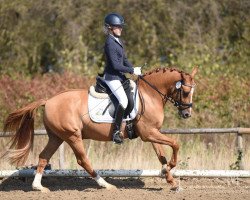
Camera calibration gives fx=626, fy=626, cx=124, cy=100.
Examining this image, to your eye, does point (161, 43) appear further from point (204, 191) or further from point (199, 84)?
point (204, 191)

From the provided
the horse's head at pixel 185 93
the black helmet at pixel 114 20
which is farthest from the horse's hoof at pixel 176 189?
the black helmet at pixel 114 20

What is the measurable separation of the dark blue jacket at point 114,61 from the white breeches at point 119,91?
0.31 ft

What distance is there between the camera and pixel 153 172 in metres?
9.86

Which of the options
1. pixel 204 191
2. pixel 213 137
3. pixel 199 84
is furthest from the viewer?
pixel 199 84

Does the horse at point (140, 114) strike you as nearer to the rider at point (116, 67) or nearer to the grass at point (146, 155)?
the rider at point (116, 67)

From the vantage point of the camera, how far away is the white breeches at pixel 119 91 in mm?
9291

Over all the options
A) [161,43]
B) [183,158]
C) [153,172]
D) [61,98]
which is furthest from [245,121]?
[161,43]

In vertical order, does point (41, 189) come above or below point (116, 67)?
below

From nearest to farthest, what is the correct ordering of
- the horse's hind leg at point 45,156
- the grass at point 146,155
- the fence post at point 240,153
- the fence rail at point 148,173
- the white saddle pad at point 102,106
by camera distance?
the white saddle pad at point 102,106 < the horse's hind leg at point 45,156 < the fence rail at point 148,173 < the fence post at point 240,153 < the grass at point 146,155

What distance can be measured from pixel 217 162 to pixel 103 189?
269cm

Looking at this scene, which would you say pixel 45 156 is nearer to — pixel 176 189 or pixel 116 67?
pixel 116 67

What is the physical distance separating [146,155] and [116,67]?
3312mm

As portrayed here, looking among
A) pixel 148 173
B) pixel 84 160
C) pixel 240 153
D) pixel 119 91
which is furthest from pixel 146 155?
pixel 119 91

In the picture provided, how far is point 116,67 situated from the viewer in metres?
9.24
